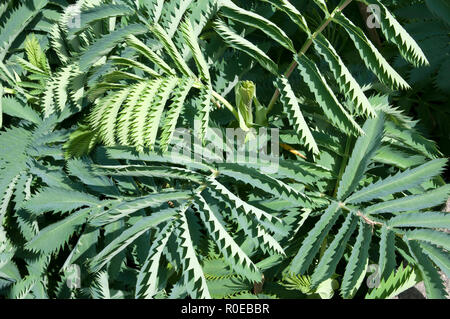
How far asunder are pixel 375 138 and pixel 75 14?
793 mm

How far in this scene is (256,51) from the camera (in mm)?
1342

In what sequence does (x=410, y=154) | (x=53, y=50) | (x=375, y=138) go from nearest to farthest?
(x=375, y=138)
(x=410, y=154)
(x=53, y=50)

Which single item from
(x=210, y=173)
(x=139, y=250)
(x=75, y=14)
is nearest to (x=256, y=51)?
(x=210, y=173)

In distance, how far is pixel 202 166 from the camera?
1.28 m

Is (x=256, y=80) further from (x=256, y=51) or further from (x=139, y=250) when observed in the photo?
(x=139, y=250)

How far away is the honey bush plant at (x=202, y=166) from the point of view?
1.20m

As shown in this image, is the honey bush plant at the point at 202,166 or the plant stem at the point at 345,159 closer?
the honey bush plant at the point at 202,166

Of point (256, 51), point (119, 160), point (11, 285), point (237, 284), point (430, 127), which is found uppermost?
point (256, 51)

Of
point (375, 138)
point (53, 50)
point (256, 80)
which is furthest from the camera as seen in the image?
point (53, 50)

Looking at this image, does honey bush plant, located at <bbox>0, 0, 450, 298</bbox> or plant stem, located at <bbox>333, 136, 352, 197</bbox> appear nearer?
honey bush plant, located at <bbox>0, 0, 450, 298</bbox>

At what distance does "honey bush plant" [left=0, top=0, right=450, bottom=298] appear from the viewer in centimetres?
120

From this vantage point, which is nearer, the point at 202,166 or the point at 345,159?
the point at 202,166

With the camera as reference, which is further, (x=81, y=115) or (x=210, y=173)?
(x=81, y=115)
